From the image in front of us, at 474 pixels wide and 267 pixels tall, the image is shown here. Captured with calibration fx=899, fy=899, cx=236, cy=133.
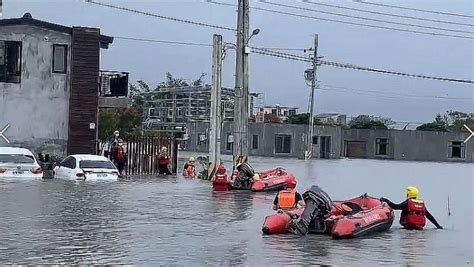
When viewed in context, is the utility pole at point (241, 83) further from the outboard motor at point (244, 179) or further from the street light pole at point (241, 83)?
the outboard motor at point (244, 179)

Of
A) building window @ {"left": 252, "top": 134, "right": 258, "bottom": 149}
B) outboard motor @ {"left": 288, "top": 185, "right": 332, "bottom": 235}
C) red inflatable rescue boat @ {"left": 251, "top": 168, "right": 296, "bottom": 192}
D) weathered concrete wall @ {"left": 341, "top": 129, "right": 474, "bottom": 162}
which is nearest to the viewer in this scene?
outboard motor @ {"left": 288, "top": 185, "right": 332, "bottom": 235}

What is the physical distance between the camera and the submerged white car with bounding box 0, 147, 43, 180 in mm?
34062

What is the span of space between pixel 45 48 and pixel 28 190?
16290 mm

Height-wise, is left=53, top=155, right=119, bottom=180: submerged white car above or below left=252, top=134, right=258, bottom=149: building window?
below

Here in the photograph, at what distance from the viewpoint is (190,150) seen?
90000 millimetres

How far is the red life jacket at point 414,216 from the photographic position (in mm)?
20125

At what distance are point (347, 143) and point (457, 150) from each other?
36.1ft

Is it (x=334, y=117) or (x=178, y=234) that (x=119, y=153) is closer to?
(x=178, y=234)

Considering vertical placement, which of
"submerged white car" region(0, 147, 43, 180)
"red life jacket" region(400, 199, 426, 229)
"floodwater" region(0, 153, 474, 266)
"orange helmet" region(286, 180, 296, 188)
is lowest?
"floodwater" region(0, 153, 474, 266)

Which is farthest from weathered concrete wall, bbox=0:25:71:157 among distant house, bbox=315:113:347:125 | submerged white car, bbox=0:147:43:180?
distant house, bbox=315:113:347:125

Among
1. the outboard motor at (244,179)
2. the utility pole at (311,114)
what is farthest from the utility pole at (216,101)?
the utility pole at (311,114)

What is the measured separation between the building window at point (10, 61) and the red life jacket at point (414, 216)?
92.0 feet

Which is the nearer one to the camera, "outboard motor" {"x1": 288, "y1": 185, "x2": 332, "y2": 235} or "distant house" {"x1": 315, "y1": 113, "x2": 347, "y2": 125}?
"outboard motor" {"x1": 288, "y1": 185, "x2": 332, "y2": 235}

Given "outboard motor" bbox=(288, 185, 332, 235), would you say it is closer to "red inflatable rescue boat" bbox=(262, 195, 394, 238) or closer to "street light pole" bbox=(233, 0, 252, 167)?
"red inflatable rescue boat" bbox=(262, 195, 394, 238)
